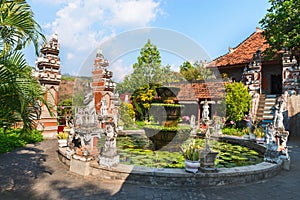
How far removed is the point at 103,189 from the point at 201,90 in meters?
15.6

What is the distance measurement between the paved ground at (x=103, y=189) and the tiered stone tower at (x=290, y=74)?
429 inches

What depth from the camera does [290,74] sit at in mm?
15562

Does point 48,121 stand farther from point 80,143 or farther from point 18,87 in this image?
point 18,87

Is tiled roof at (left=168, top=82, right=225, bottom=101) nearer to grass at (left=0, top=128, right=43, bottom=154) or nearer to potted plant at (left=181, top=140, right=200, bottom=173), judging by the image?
potted plant at (left=181, top=140, right=200, bottom=173)

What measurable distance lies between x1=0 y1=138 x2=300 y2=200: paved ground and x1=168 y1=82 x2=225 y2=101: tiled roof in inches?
433

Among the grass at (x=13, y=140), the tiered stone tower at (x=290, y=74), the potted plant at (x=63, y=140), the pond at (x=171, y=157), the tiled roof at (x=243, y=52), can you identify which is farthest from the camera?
the tiled roof at (x=243, y=52)

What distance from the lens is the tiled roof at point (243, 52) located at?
66.3 ft

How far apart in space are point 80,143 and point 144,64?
1477 centimetres

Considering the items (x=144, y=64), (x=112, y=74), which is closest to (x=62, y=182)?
(x=112, y=74)

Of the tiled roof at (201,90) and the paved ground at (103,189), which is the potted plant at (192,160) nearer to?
the paved ground at (103,189)

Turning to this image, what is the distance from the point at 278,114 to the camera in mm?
7316

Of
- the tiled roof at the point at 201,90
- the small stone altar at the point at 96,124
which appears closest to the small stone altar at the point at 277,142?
the small stone altar at the point at 96,124

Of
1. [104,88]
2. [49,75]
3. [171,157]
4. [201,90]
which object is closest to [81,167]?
[171,157]

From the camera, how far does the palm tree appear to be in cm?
364
